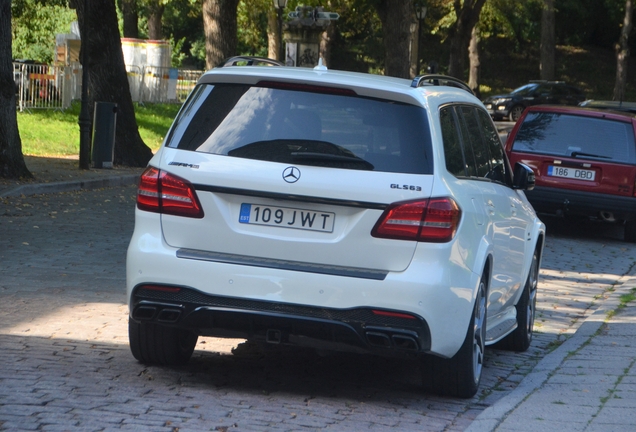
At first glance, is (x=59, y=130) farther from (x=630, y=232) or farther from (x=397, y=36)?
(x=630, y=232)

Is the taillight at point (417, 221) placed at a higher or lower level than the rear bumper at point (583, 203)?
higher

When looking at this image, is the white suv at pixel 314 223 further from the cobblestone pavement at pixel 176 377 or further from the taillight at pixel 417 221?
the cobblestone pavement at pixel 176 377

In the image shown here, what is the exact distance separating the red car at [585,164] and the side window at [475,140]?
7668 mm

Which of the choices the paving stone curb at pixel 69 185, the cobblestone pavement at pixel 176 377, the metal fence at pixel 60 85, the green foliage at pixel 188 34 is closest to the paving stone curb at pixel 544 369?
the cobblestone pavement at pixel 176 377

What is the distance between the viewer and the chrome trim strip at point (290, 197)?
516 centimetres

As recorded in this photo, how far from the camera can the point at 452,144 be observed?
569cm

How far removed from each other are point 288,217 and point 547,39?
46677mm

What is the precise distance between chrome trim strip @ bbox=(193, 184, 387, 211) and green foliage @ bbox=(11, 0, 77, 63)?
37.5 meters

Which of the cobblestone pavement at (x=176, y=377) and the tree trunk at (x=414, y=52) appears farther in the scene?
the tree trunk at (x=414, y=52)

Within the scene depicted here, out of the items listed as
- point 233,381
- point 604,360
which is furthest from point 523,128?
point 233,381

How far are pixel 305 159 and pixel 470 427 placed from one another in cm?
152

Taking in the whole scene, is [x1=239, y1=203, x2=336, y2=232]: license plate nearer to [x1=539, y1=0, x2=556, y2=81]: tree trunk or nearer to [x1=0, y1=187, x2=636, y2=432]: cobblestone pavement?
[x1=0, y1=187, x2=636, y2=432]: cobblestone pavement

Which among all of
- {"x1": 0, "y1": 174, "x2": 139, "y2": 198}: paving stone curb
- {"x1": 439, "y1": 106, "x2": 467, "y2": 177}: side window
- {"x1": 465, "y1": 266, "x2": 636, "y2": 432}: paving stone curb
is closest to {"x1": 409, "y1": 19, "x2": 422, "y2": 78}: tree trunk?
{"x1": 0, "y1": 174, "x2": 139, "y2": 198}: paving stone curb

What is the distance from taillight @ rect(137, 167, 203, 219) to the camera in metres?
5.37
